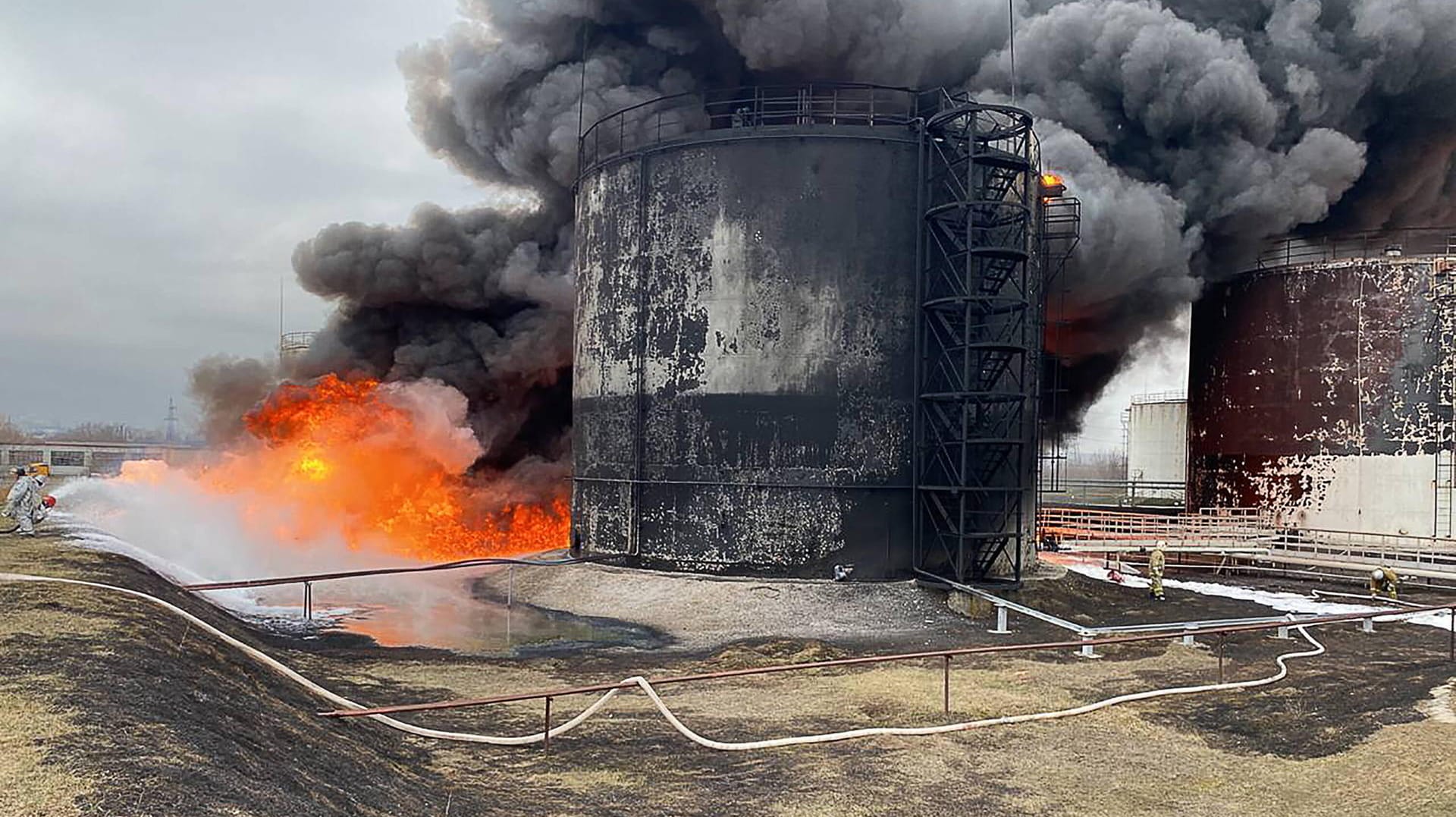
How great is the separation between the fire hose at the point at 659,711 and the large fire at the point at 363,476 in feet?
51.0

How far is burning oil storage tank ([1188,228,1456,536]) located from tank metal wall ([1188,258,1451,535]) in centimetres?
3

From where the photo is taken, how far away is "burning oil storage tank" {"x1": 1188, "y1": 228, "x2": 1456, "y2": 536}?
96.3ft

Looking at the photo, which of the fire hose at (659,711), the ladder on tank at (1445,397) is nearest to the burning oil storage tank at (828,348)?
the fire hose at (659,711)

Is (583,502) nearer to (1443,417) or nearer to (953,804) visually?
(953,804)

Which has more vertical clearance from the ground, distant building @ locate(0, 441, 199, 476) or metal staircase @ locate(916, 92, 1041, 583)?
metal staircase @ locate(916, 92, 1041, 583)

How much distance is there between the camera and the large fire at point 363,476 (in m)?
29.0

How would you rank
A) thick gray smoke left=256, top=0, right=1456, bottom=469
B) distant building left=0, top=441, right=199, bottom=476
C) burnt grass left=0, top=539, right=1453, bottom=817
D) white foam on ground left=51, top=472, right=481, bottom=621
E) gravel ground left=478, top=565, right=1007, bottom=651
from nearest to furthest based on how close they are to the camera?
1. burnt grass left=0, top=539, right=1453, bottom=817
2. gravel ground left=478, top=565, right=1007, bottom=651
3. white foam on ground left=51, top=472, right=481, bottom=621
4. thick gray smoke left=256, top=0, right=1456, bottom=469
5. distant building left=0, top=441, right=199, bottom=476

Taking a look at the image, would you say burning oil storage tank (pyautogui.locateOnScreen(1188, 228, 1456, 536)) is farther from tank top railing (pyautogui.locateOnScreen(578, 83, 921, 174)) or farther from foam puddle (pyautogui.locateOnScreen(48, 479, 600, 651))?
foam puddle (pyautogui.locateOnScreen(48, 479, 600, 651))

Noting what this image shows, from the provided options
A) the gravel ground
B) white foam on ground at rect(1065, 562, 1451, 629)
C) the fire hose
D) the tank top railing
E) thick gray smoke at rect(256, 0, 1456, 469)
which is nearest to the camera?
the fire hose

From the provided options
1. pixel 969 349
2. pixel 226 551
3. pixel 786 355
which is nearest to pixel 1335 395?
pixel 969 349

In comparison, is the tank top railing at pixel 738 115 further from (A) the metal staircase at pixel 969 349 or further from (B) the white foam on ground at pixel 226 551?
(B) the white foam on ground at pixel 226 551

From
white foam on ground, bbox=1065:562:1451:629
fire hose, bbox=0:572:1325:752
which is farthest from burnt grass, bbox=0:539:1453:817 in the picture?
white foam on ground, bbox=1065:562:1451:629

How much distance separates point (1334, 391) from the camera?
30.8 m

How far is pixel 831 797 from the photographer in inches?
369
